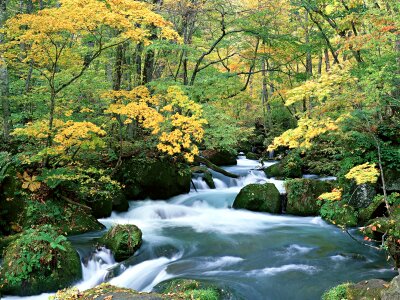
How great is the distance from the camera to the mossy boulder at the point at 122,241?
278 inches

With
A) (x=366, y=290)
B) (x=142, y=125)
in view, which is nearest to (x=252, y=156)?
(x=142, y=125)

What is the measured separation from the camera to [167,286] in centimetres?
584

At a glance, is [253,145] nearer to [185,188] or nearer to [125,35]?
[185,188]

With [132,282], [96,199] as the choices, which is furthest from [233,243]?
[96,199]

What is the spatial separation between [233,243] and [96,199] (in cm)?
403

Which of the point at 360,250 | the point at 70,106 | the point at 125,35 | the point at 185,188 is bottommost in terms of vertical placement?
the point at 360,250

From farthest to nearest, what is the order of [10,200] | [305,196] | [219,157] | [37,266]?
[219,157] → [305,196] → [10,200] → [37,266]

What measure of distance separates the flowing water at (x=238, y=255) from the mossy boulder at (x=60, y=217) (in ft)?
1.31

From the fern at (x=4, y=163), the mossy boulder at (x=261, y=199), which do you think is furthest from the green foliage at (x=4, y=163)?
the mossy boulder at (x=261, y=199)

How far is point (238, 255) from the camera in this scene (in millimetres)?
7664

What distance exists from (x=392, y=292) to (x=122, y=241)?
5056 mm

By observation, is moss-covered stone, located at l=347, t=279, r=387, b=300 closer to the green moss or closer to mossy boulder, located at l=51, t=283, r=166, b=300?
the green moss

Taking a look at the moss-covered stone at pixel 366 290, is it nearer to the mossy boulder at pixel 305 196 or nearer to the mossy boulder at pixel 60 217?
the mossy boulder at pixel 305 196

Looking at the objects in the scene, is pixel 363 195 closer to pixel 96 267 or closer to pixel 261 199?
pixel 261 199
